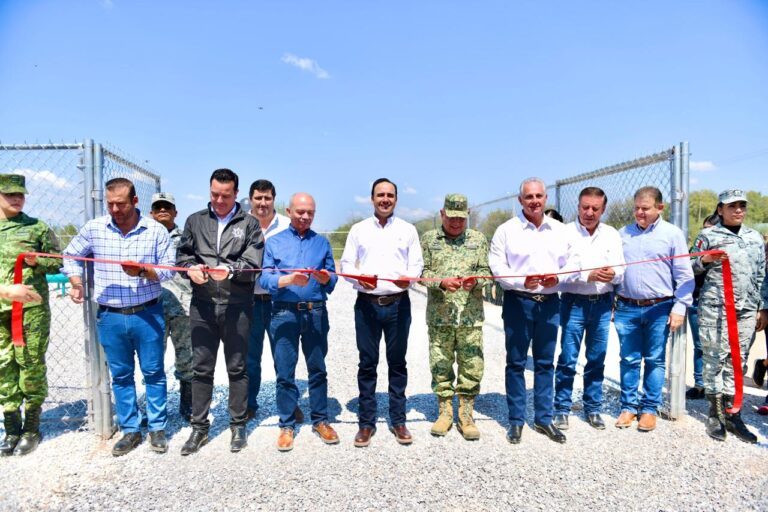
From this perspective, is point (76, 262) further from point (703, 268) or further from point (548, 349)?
point (703, 268)

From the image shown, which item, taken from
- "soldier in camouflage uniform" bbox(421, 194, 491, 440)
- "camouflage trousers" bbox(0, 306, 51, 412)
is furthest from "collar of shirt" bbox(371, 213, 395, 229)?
"camouflage trousers" bbox(0, 306, 51, 412)

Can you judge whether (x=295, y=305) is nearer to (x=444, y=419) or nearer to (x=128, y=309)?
(x=128, y=309)

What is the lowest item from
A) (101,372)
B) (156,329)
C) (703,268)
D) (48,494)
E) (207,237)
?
(48,494)

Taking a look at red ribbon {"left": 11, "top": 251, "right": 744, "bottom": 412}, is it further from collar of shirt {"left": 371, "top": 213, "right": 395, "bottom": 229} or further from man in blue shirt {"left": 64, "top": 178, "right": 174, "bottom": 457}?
collar of shirt {"left": 371, "top": 213, "right": 395, "bottom": 229}

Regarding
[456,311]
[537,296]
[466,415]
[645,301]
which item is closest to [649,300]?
[645,301]

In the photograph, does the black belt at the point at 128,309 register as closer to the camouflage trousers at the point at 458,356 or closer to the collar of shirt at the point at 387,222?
the collar of shirt at the point at 387,222

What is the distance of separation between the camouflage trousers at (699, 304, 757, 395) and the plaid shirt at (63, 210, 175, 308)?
4.53m

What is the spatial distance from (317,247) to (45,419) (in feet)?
9.44

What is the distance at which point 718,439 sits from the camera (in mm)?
3729

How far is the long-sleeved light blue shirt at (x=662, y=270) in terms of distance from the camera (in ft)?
12.7

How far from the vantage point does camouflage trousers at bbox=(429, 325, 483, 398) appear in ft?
12.3

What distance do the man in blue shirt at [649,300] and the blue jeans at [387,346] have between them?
1965 mm

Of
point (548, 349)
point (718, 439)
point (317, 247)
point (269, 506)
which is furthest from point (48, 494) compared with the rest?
point (718, 439)

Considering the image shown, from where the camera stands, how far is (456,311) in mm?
3711
